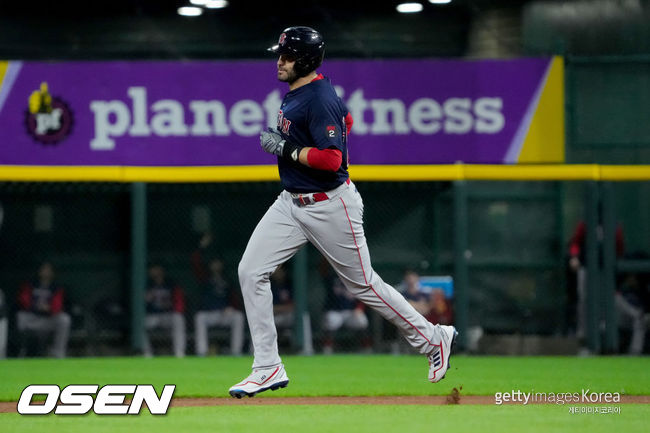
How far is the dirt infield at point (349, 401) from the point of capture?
22.1ft

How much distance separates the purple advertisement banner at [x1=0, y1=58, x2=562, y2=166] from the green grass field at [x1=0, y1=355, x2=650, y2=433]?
7.63 ft

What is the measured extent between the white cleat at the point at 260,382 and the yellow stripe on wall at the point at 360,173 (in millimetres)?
5895

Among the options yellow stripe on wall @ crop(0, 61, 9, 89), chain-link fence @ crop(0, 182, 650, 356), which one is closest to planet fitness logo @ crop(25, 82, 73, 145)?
yellow stripe on wall @ crop(0, 61, 9, 89)

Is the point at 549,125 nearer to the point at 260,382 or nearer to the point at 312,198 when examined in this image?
the point at 312,198

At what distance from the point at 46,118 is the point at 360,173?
3.43 meters

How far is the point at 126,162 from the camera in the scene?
12.2m

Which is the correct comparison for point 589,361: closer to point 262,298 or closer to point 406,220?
point 406,220

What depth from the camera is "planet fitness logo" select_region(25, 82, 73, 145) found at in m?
12.1

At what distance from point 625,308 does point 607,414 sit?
6.64 meters

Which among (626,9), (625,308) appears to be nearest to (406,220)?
(625,308)

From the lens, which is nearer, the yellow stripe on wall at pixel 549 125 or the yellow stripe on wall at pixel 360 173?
the yellow stripe on wall at pixel 360 173

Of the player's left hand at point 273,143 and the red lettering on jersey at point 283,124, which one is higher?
the red lettering on jersey at point 283,124

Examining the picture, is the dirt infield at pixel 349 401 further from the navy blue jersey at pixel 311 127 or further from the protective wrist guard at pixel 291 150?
the protective wrist guard at pixel 291 150

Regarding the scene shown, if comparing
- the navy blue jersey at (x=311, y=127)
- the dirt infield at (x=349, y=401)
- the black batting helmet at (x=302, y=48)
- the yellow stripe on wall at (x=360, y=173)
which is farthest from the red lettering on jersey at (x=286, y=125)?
the yellow stripe on wall at (x=360, y=173)
